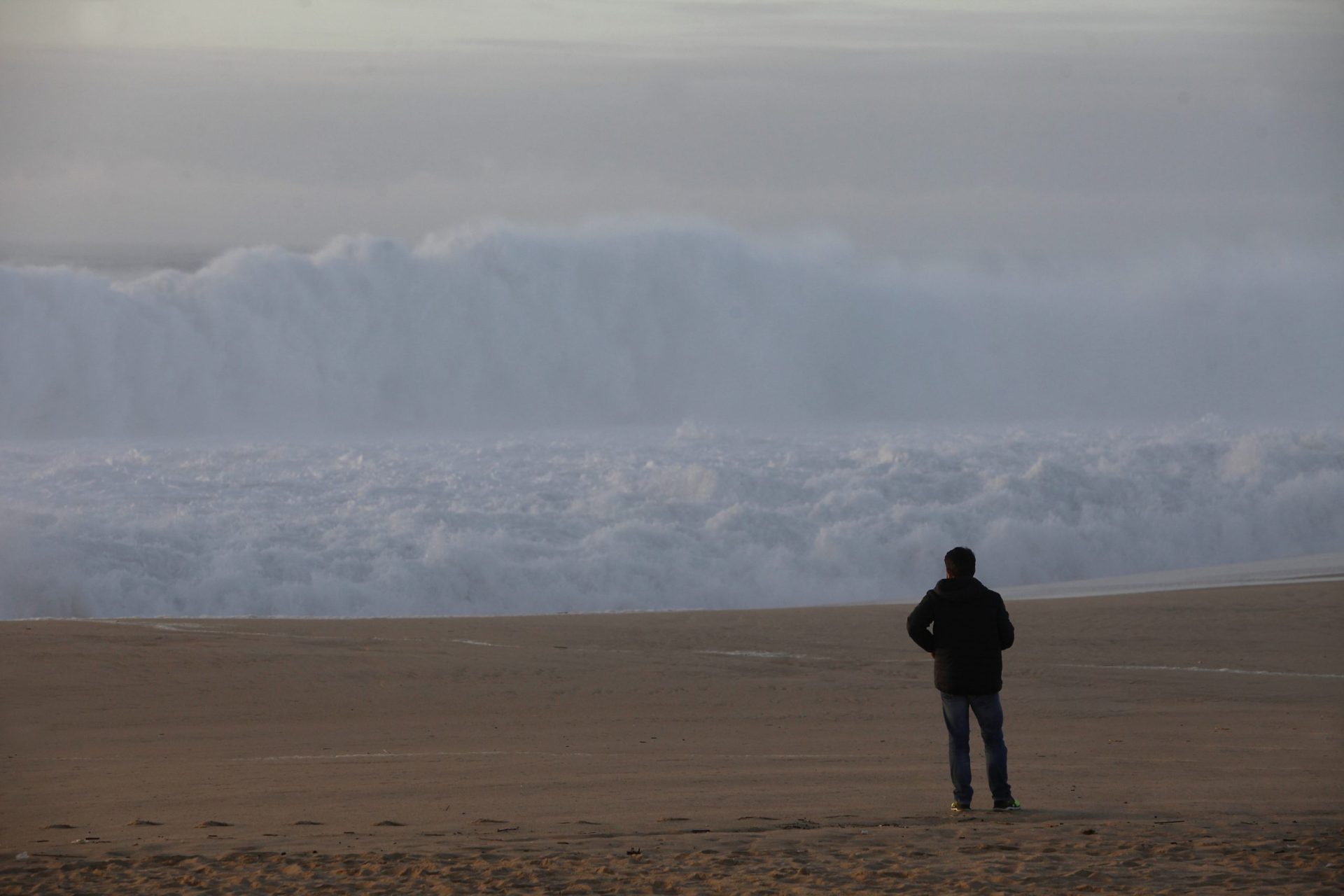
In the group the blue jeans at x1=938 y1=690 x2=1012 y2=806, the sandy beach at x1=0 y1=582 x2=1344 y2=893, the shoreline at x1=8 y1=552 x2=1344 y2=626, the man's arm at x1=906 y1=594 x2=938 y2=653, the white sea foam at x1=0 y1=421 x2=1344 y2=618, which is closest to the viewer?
the sandy beach at x1=0 y1=582 x2=1344 y2=893

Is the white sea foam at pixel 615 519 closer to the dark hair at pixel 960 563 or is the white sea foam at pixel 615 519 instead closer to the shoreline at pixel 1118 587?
the shoreline at pixel 1118 587

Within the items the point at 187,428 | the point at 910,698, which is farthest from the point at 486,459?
the point at 910,698

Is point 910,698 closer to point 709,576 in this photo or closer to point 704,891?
point 704,891

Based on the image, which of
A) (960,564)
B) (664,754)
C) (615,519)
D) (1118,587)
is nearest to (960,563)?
(960,564)

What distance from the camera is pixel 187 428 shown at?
31.8 m

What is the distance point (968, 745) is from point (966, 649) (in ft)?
1.49

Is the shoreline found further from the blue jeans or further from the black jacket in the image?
the black jacket

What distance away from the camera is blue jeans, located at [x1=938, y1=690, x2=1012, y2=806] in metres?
6.59

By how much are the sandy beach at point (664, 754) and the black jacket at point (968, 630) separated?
609 millimetres

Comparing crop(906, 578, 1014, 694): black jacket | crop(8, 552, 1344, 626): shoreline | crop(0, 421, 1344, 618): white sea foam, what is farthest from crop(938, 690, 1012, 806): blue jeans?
crop(0, 421, 1344, 618): white sea foam

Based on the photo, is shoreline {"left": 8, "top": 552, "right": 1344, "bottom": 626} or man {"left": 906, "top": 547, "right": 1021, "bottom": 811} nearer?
man {"left": 906, "top": 547, "right": 1021, "bottom": 811}

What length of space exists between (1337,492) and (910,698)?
15.5 metres

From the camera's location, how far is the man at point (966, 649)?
6.50 m

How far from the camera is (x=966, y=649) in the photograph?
6.51 meters
